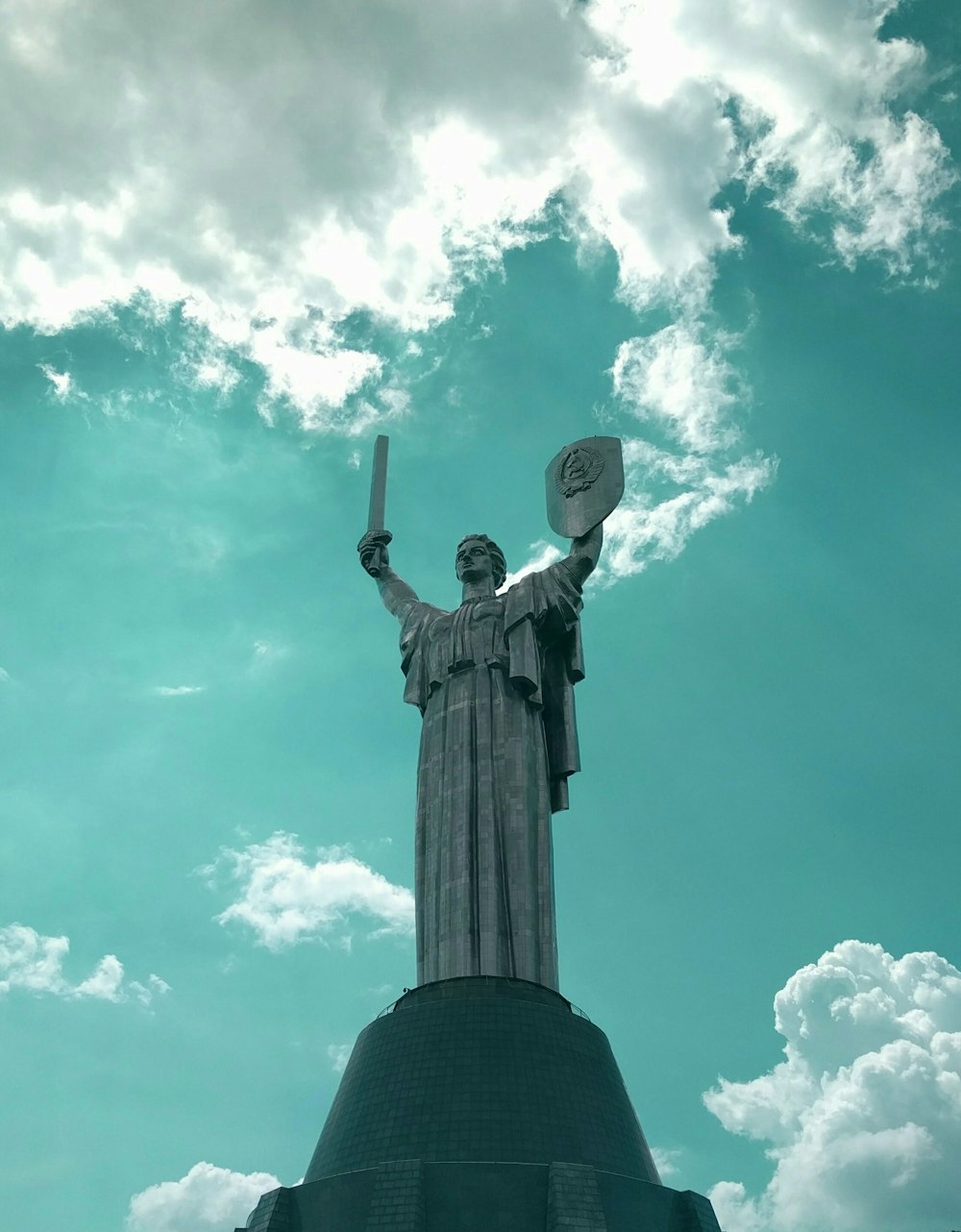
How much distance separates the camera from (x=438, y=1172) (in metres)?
17.9

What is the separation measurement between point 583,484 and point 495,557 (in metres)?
2.61

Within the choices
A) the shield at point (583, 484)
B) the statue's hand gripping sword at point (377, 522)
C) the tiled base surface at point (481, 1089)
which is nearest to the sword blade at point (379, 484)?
the statue's hand gripping sword at point (377, 522)

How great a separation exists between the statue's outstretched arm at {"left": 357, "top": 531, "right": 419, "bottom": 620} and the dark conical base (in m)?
9.94

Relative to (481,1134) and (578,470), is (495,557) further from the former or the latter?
(481,1134)

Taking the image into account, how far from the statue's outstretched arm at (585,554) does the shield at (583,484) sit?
0.15 metres

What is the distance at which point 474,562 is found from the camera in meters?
28.1

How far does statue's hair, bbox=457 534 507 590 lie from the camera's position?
2839cm

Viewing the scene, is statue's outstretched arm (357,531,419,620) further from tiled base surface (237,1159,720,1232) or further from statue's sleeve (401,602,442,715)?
tiled base surface (237,1159,720,1232)

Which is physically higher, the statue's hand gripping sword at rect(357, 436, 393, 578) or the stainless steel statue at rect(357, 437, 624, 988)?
the statue's hand gripping sword at rect(357, 436, 393, 578)

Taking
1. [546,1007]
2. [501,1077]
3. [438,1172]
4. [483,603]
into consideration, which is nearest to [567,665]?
[483,603]

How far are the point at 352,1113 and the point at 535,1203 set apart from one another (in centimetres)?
375

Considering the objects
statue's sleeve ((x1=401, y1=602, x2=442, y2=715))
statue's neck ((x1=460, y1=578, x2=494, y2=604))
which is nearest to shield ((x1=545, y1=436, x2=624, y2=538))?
statue's neck ((x1=460, y1=578, x2=494, y2=604))

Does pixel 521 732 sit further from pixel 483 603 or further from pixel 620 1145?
pixel 620 1145

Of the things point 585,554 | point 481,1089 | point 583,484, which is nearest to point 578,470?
point 583,484
